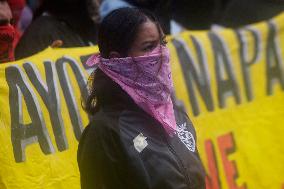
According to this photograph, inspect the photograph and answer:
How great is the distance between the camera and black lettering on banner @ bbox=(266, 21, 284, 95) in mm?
4137

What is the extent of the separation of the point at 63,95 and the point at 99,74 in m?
1.12

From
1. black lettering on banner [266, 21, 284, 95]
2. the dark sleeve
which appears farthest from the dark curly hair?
black lettering on banner [266, 21, 284, 95]

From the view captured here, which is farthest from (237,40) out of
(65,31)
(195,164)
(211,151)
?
(195,164)

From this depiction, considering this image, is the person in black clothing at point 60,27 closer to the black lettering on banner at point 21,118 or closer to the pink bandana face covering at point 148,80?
the black lettering on banner at point 21,118

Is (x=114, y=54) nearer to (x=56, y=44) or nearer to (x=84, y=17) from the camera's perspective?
(x=56, y=44)

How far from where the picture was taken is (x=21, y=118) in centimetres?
324

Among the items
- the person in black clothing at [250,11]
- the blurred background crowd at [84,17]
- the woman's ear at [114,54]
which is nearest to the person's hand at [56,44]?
the blurred background crowd at [84,17]

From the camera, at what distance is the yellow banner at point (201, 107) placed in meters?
3.21

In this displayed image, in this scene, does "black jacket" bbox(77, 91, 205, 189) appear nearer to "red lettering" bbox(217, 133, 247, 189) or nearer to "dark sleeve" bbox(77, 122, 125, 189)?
"dark sleeve" bbox(77, 122, 125, 189)

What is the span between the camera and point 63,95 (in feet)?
11.2

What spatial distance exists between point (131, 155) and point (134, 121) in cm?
14

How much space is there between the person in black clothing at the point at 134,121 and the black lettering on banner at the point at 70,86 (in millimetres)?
973

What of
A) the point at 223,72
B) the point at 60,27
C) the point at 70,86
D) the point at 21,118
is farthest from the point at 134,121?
the point at 60,27

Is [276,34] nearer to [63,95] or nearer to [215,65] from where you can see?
[215,65]
